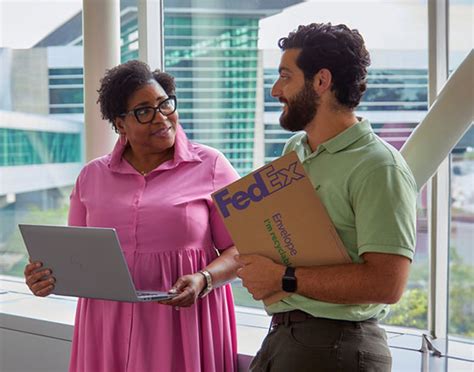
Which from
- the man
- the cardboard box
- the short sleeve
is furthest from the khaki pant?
the short sleeve

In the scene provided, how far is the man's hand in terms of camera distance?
1.78 meters

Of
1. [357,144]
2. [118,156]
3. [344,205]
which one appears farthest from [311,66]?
[118,156]

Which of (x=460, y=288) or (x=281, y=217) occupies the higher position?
(x=281, y=217)

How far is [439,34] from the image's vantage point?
2518 millimetres

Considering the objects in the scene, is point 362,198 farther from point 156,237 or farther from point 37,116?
point 37,116

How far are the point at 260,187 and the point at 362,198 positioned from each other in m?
0.25

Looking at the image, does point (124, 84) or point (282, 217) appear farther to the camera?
point (124, 84)

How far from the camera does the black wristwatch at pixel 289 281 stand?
5.75 feet

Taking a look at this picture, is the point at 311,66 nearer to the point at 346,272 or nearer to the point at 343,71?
the point at 343,71

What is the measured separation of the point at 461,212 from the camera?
8.53 ft

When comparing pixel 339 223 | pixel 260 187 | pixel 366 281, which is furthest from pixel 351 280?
pixel 260 187

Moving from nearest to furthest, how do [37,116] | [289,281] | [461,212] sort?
1. [289,281]
2. [461,212]
3. [37,116]

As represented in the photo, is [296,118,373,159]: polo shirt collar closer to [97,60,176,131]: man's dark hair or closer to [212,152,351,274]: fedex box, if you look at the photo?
[212,152,351,274]: fedex box

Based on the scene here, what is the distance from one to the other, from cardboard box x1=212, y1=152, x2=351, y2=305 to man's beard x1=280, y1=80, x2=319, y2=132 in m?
0.13
